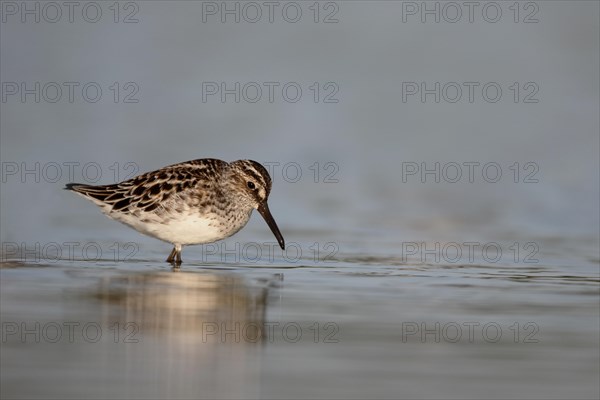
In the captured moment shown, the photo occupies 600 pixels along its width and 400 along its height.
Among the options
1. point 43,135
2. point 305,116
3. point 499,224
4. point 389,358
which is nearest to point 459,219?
point 499,224

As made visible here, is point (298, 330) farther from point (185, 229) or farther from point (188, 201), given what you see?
point (188, 201)

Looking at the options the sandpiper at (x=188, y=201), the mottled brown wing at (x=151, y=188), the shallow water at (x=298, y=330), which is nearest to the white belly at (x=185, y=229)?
the sandpiper at (x=188, y=201)

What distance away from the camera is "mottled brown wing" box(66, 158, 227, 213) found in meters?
11.9

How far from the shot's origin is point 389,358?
710 cm

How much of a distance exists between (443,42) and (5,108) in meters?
8.02

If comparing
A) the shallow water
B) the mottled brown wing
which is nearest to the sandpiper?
the mottled brown wing

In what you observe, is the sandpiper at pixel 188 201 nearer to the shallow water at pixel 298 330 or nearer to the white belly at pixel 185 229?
the white belly at pixel 185 229

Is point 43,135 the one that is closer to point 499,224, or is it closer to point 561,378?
point 499,224

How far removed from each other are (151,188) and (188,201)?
0.41 meters

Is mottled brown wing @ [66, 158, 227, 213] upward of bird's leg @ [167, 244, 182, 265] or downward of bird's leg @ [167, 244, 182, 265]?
upward

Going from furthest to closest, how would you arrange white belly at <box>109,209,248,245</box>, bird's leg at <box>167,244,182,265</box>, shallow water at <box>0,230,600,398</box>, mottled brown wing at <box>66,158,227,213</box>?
mottled brown wing at <box>66,158,227,213</box>, white belly at <box>109,209,248,245</box>, bird's leg at <box>167,244,182,265</box>, shallow water at <box>0,230,600,398</box>

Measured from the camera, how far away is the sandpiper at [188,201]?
11.8 meters

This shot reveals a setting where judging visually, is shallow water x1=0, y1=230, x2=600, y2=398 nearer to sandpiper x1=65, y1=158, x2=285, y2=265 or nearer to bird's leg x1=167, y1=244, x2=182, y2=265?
bird's leg x1=167, y1=244, x2=182, y2=265

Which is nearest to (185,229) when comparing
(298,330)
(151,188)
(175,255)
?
(175,255)
